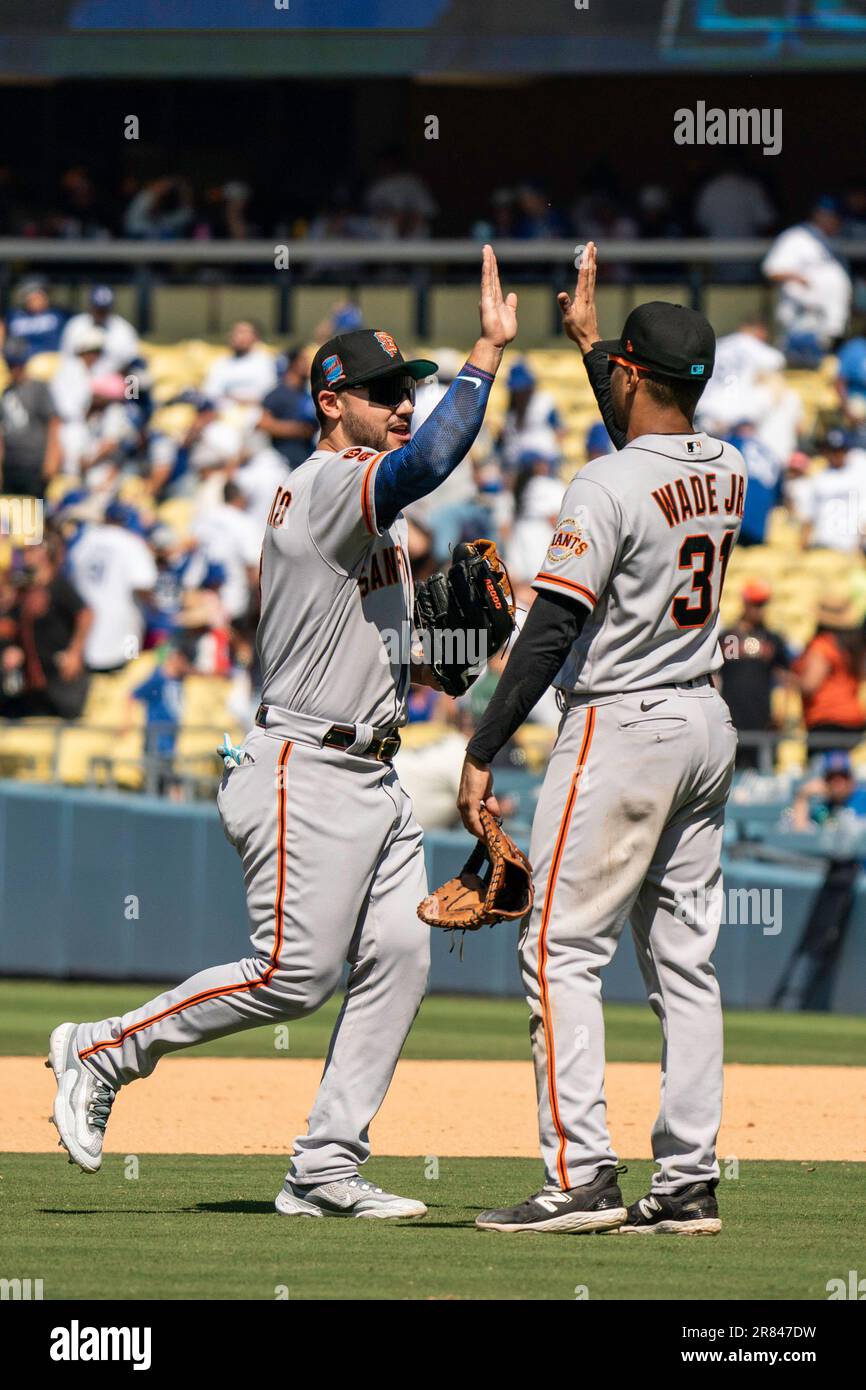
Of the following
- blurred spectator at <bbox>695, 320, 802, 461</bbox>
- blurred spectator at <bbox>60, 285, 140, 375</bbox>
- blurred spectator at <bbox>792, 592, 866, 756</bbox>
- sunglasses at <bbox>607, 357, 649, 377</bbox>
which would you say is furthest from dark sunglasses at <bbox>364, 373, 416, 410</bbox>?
blurred spectator at <bbox>60, 285, 140, 375</bbox>

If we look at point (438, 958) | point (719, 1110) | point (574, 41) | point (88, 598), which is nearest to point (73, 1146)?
point (719, 1110)

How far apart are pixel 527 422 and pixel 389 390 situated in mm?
11092

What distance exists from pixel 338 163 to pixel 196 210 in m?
1.56

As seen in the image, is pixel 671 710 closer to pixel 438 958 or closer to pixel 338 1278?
pixel 338 1278

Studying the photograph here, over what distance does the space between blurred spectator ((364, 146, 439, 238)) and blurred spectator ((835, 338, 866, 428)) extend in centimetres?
525

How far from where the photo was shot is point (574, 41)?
67.2 feet

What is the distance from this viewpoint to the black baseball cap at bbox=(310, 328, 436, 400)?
5145 mm

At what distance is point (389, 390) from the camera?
522 centimetres

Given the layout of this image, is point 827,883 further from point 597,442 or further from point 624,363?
point 624,363

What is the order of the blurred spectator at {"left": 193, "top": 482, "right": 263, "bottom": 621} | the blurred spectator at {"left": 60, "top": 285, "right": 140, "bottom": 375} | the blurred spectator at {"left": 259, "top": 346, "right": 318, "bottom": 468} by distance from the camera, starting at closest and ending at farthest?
the blurred spectator at {"left": 193, "top": 482, "right": 263, "bottom": 621} < the blurred spectator at {"left": 259, "top": 346, "right": 318, "bottom": 468} < the blurred spectator at {"left": 60, "top": 285, "right": 140, "bottom": 375}

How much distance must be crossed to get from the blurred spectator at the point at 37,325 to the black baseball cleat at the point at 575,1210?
14057 mm

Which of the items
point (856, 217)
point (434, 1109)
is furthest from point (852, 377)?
point (434, 1109)

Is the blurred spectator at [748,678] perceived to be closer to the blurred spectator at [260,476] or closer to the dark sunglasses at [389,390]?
the blurred spectator at [260,476]
